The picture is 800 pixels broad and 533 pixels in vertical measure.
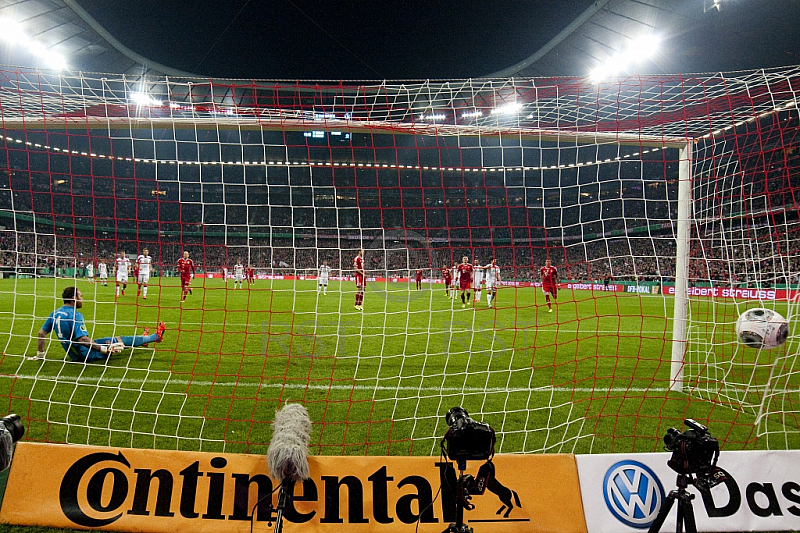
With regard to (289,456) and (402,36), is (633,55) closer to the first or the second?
(402,36)

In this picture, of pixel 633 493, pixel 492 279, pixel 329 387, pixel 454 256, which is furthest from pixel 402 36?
pixel 633 493

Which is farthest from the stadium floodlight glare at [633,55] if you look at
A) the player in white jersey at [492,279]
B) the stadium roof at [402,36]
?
the player in white jersey at [492,279]

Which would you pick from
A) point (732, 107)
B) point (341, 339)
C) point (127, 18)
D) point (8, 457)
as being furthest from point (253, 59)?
point (8, 457)

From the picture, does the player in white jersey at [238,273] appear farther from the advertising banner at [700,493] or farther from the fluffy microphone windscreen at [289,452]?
the advertising banner at [700,493]

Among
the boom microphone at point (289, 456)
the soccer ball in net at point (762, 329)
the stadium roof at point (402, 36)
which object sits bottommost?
the boom microphone at point (289, 456)

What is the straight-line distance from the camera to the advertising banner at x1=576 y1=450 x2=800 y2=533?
8.68 ft

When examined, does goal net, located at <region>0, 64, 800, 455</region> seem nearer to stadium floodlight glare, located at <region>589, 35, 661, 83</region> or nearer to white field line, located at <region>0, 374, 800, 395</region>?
white field line, located at <region>0, 374, 800, 395</region>

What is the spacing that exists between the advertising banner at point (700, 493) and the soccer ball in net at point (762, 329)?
52.9 inches

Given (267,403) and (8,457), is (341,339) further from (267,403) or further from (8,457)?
(8,457)

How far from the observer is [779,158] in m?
4.22

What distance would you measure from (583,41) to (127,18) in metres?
19.9

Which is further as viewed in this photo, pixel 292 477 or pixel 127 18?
pixel 127 18

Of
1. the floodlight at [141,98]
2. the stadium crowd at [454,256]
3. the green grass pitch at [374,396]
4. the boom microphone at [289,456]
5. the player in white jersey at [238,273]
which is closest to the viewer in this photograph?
the boom microphone at [289,456]

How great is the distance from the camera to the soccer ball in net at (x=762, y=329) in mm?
3869
